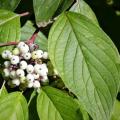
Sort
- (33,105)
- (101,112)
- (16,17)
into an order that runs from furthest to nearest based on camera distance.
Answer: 1. (16,17)
2. (33,105)
3. (101,112)

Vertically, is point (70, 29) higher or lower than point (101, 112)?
higher

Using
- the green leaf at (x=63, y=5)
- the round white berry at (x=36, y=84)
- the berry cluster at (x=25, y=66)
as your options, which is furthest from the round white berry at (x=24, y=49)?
the green leaf at (x=63, y=5)

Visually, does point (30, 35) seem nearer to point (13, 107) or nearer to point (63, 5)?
point (63, 5)

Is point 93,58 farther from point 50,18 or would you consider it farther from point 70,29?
point 50,18

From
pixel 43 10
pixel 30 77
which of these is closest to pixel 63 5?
pixel 43 10

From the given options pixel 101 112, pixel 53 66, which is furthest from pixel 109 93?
pixel 53 66

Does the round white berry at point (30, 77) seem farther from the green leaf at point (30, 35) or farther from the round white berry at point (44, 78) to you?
the green leaf at point (30, 35)

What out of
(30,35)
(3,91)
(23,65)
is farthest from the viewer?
(30,35)
